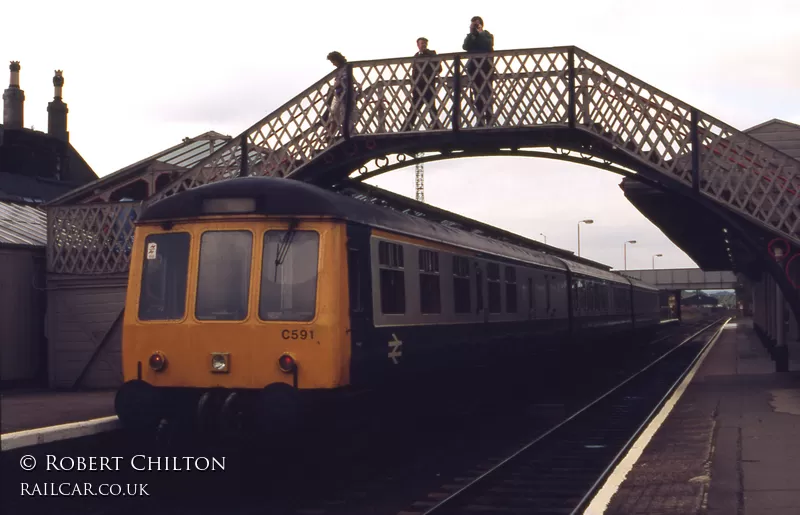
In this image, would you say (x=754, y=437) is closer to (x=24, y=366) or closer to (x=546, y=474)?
(x=546, y=474)

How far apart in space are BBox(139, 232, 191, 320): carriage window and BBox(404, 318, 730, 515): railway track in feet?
9.77

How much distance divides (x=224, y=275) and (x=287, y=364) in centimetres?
111

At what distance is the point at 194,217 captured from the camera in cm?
950

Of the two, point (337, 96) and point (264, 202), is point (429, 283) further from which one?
point (337, 96)

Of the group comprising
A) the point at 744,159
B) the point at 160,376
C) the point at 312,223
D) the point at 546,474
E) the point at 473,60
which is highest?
the point at 473,60

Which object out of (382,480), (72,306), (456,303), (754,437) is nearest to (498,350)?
(456,303)

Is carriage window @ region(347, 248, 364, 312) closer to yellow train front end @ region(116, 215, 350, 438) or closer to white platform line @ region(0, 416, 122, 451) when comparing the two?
yellow train front end @ region(116, 215, 350, 438)

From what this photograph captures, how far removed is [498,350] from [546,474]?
4.60m

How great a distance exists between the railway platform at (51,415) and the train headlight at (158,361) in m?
0.81

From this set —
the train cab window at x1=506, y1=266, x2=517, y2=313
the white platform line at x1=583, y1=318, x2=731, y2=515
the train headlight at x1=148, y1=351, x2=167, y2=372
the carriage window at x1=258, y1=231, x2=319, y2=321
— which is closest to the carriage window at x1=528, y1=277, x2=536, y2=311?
the train cab window at x1=506, y1=266, x2=517, y2=313

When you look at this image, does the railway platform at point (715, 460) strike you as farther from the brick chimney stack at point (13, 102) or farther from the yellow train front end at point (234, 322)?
the brick chimney stack at point (13, 102)

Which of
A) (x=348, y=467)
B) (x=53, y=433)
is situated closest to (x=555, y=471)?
(x=348, y=467)

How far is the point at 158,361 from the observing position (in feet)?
30.6

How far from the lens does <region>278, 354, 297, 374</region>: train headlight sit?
8.93 m
